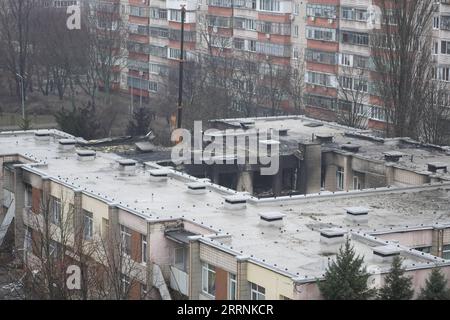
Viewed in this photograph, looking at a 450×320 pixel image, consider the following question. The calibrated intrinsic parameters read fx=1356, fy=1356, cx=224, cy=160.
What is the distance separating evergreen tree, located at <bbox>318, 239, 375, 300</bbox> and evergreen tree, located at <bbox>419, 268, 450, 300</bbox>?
2.70 ft

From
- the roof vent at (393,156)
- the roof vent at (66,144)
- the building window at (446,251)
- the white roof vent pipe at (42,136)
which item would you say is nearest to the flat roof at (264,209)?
the building window at (446,251)

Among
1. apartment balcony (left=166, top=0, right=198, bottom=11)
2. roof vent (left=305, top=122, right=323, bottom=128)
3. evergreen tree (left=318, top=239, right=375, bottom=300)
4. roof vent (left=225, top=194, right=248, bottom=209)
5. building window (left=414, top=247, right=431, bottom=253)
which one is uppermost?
apartment balcony (left=166, top=0, right=198, bottom=11)

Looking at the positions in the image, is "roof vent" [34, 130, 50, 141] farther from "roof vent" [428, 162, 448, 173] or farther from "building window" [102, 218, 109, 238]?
"roof vent" [428, 162, 448, 173]

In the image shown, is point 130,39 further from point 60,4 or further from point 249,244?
point 249,244

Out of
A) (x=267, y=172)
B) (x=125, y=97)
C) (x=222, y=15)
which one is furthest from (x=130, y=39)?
(x=267, y=172)

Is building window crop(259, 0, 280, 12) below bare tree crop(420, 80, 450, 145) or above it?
above

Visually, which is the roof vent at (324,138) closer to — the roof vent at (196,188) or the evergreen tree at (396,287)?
the roof vent at (196,188)

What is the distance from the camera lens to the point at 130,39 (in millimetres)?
68250

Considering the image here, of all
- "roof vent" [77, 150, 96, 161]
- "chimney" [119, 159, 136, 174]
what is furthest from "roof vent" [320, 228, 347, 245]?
"roof vent" [77, 150, 96, 161]

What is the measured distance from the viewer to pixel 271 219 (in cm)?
2500

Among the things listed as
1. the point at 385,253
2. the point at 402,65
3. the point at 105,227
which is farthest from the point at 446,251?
the point at 402,65

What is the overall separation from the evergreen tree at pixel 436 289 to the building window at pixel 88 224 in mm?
9653

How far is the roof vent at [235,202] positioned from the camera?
26.6 meters

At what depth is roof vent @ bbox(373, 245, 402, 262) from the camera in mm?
22359
